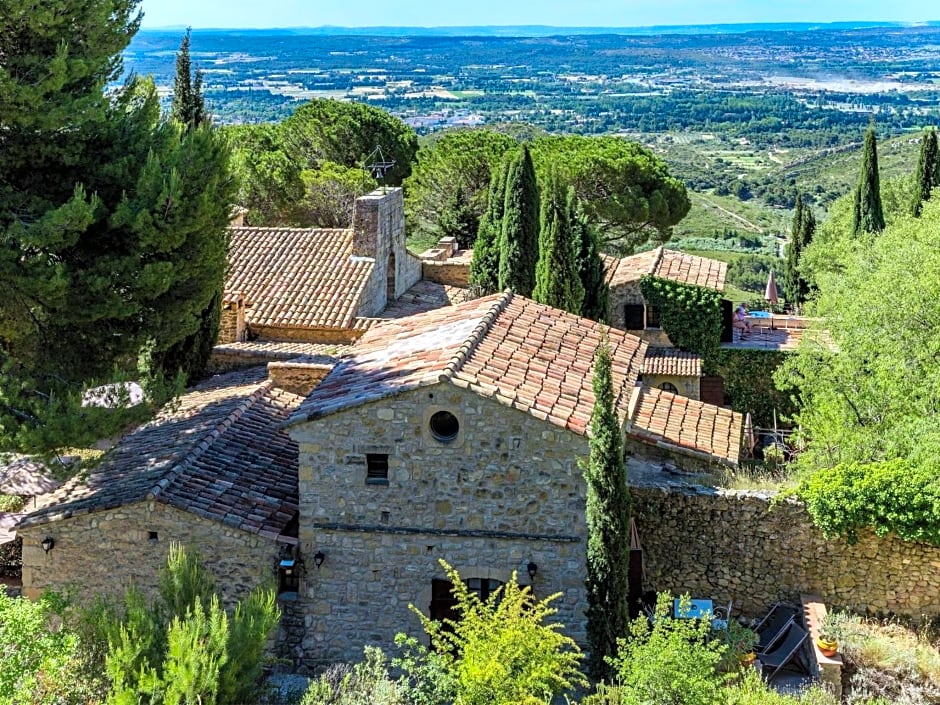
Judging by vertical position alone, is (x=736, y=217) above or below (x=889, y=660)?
below

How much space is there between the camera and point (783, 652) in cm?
1462

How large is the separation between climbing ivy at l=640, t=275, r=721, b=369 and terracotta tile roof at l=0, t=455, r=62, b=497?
17.7 m

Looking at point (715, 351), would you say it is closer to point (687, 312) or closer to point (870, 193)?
point (687, 312)

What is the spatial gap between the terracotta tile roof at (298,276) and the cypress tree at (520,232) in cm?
340

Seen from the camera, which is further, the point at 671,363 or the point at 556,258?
the point at 671,363

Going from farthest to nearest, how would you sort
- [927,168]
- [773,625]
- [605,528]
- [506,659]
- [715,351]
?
[927,168] < [715,351] < [773,625] < [605,528] < [506,659]

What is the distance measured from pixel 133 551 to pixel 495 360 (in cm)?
531

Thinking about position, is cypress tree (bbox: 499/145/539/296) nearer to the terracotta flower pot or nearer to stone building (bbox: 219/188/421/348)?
stone building (bbox: 219/188/421/348)

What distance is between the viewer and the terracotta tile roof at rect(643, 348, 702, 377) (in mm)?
27656

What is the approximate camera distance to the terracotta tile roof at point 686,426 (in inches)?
719

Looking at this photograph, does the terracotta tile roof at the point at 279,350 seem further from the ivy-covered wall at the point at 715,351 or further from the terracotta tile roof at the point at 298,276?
the ivy-covered wall at the point at 715,351

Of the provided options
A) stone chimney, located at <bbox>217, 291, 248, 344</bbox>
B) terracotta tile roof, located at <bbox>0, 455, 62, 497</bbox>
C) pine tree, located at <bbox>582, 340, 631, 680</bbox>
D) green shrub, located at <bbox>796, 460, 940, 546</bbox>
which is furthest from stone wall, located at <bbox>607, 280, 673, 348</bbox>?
terracotta tile roof, located at <bbox>0, 455, 62, 497</bbox>

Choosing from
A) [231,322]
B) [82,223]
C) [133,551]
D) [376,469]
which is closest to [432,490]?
[376,469]

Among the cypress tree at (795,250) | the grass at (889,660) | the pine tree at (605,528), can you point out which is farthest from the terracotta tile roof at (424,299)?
the cypress tree at (795,250)
